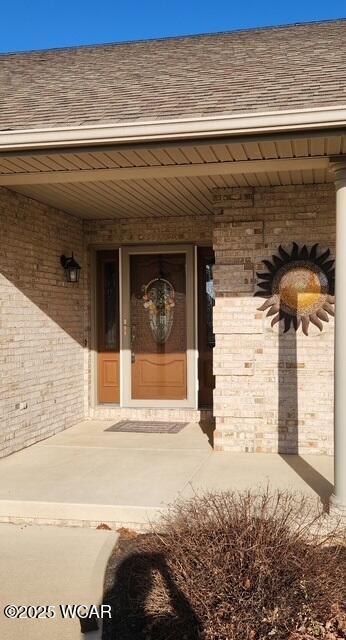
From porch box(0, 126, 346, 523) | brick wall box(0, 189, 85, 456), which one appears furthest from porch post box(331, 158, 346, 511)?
brick wall box(0, 189, 85, 456)

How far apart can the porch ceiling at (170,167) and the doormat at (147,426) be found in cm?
274

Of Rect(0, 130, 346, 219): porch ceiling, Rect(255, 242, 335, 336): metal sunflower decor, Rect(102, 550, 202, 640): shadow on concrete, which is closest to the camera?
Rect(102, 550, 202, 640): shadow on concrete

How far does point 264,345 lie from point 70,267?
9.29 feet

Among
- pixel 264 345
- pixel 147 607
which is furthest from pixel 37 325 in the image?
pixel 147 607

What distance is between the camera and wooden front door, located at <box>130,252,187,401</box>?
26.3ft

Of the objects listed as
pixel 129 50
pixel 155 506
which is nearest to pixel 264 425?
pixel 155 506

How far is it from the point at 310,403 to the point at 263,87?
304 centimetres

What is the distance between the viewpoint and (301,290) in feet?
19.9

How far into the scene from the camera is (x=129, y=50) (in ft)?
25.6

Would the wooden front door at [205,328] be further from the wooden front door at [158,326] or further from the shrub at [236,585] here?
the shrub at [236,585]

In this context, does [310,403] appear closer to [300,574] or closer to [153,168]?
[153,168]

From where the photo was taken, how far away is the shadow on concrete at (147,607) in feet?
9.35

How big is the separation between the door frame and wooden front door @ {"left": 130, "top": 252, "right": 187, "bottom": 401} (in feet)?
0.19

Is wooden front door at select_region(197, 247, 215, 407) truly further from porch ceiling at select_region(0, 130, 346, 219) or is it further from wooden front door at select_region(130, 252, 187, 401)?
porch ceiling at select_region(0, 130, 346, 219)
